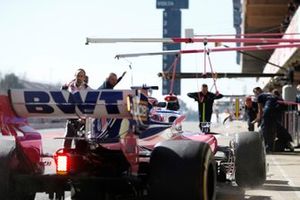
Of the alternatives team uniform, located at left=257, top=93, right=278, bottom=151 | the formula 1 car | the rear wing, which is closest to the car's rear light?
the formula 1 car

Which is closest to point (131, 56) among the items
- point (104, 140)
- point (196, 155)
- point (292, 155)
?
point (104, 140)

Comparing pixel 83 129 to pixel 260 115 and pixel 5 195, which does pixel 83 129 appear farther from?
pixel 260 115

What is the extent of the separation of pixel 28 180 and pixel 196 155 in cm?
165

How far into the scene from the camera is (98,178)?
5691mm

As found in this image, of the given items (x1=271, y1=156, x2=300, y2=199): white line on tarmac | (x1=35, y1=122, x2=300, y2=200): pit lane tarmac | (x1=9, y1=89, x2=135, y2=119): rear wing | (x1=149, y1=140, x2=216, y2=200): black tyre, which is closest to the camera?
(x1=149, y1=140, x2=216, y2=200): black tyre

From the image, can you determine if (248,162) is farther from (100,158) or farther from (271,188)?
(100,158)

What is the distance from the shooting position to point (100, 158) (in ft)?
20.0

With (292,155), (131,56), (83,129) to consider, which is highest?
(131,56)

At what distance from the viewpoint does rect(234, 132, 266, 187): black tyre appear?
8.02m

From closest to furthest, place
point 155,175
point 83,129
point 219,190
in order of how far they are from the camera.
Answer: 1. point 155,175
2. point 83,129
3. point 219,190

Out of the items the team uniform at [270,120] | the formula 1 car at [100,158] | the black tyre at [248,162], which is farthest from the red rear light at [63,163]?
the team uniform at [270,120]

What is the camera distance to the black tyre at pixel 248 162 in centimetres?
802

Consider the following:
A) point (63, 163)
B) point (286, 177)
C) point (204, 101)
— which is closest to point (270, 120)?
point (204, 101)

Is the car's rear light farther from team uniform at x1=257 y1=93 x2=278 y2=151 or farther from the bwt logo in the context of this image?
team uniform at x1=257 y1=93 x2=278 y2=151
